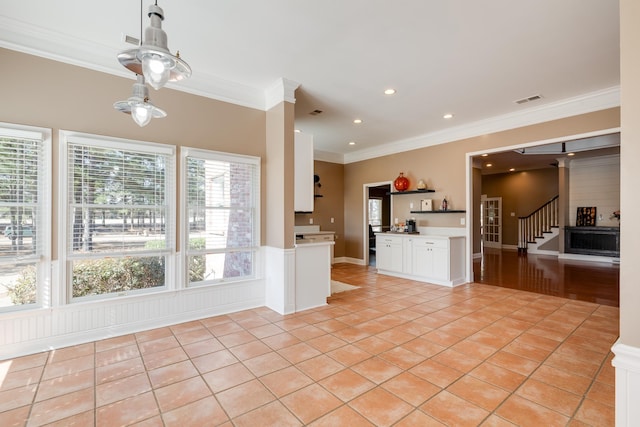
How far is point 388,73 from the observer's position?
379 centimetres

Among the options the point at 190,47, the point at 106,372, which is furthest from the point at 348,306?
the point at 190,47

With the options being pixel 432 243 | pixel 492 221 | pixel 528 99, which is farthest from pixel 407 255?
pixel 492 221

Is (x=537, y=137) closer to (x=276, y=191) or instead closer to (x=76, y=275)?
(x=276, y=191)

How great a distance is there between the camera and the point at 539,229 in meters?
10.3

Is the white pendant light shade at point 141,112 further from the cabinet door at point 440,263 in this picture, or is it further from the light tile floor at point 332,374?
the cabinet door at point 440,263

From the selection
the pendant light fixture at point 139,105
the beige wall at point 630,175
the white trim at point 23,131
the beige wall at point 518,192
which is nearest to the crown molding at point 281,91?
the pendant light fixture at point 139,105

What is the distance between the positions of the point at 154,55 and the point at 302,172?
2983 mm

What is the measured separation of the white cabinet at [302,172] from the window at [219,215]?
1.93 feet

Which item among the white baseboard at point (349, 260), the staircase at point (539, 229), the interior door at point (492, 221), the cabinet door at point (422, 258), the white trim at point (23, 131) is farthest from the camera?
Answer: the interior door at point (492, 221)

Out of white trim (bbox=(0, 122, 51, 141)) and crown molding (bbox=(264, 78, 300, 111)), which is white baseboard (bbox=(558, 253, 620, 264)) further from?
white trim (bbox=(0, 122, 51, 141))

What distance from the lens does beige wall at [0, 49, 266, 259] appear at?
2.91 m

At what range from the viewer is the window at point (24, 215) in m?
2.84

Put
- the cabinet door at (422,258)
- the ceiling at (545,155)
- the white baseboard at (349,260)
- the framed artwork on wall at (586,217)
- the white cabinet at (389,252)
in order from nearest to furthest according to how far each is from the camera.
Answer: the cabinet door at (422,258), the white cabinet at (389,252), the ceiling at (545,155), the white baseboard at (349,260), the framed artwork on wall at (586,217)

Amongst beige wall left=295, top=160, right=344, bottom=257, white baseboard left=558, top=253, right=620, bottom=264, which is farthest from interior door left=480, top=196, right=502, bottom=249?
beige wall left=295, top=160, right=344, bottom=257
